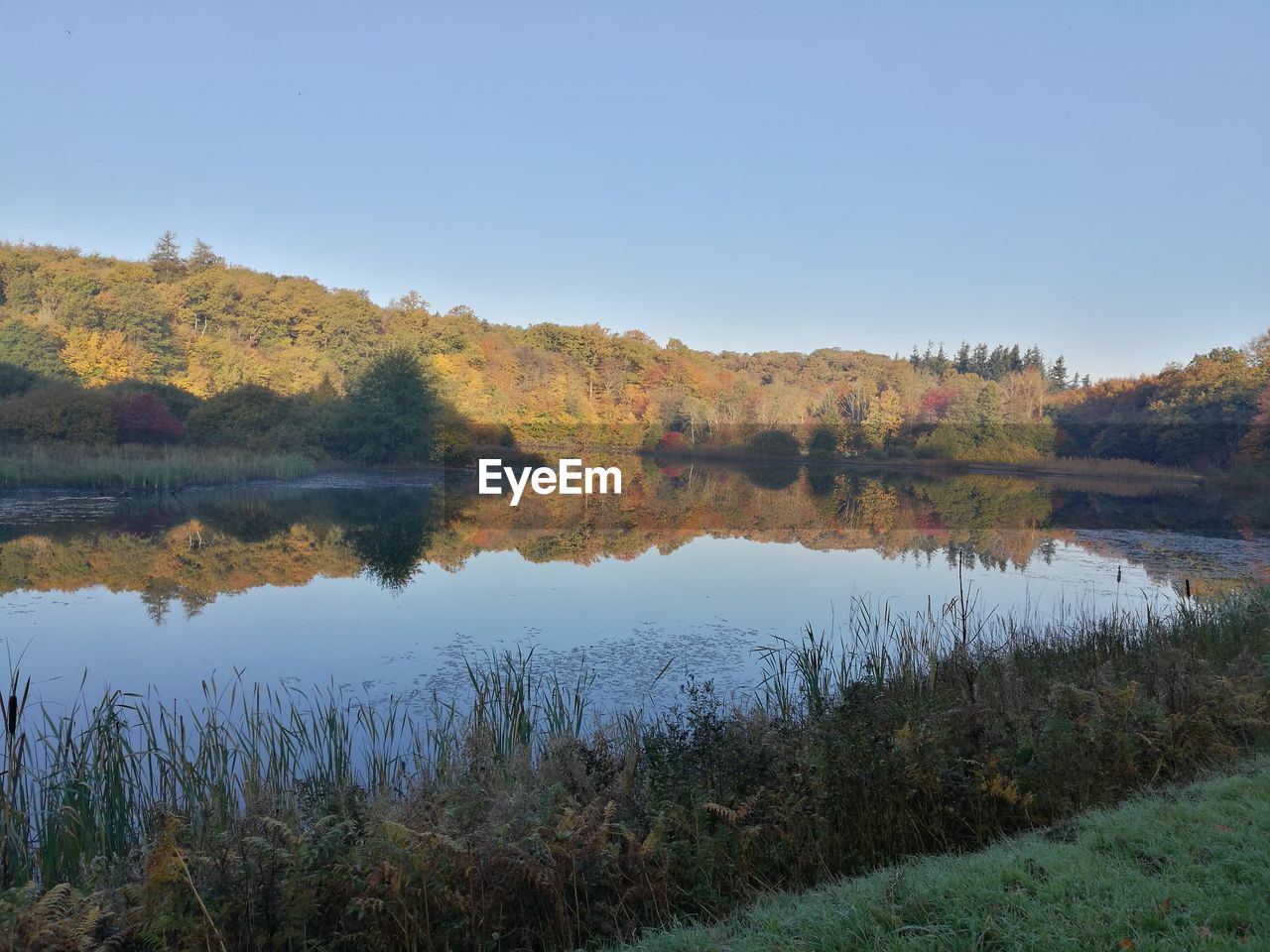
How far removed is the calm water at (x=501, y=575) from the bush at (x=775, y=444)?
17.0 m

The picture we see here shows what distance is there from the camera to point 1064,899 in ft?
8.52

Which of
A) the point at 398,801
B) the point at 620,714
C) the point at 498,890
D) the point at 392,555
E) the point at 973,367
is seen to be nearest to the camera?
the point at 498,890

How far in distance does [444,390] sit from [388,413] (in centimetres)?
373

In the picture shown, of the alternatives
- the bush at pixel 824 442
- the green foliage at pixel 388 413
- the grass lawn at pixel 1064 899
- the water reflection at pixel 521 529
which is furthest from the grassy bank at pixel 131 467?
the bush at pixel 824 442

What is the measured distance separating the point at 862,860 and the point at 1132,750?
55.8 inches

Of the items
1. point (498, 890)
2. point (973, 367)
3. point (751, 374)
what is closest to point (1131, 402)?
point (751, 374)

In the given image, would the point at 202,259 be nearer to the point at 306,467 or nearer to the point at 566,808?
the point at 306,467

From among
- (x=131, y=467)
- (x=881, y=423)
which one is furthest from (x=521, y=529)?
(x=881, y=423)

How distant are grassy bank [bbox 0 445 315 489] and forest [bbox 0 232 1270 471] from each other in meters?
1.58

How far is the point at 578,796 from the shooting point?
3.57 m

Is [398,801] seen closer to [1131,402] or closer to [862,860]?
[862,860]

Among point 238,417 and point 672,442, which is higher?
point 238,417

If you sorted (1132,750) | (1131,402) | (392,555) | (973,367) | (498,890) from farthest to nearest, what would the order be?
(973,367)
(1131,402)
(392,555)
(1132,750)
(498,890)

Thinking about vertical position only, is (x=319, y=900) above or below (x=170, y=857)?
below
